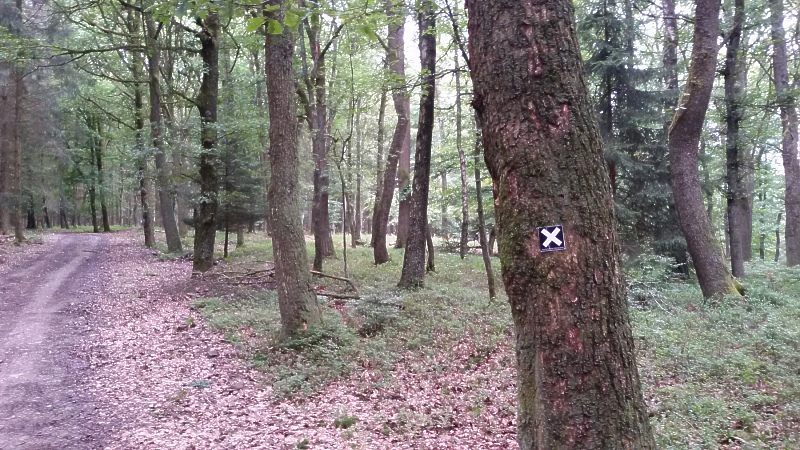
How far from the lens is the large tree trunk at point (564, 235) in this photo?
2.43m

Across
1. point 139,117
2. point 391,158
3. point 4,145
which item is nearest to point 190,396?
point 391,158

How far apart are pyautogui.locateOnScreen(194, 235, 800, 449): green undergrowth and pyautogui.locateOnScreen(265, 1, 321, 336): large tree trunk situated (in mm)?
509

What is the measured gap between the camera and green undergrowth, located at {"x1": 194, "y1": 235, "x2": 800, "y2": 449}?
187 inches

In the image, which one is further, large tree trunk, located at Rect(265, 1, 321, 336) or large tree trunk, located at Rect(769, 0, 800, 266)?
large tree trunk, located at Rect(769, 0, 800, 266)

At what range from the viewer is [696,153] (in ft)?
31.2

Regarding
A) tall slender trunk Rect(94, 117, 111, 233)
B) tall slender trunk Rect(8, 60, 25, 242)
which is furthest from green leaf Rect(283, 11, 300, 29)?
tall slender trunk Rect(94, 117, 111, 233)

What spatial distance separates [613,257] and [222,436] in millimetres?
4852

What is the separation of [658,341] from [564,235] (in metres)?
5.91

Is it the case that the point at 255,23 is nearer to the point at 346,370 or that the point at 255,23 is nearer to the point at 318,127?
the point at 346,370

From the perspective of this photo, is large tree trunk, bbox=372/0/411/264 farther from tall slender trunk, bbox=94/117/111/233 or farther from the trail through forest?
tall slender trunk, bbox=94/117/111/233

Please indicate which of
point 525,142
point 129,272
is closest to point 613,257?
point 525,142

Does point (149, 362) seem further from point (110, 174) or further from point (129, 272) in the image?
point (110, 174)

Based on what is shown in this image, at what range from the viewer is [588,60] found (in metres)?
13.7

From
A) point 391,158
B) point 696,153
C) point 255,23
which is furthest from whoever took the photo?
point 391,158
